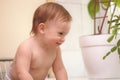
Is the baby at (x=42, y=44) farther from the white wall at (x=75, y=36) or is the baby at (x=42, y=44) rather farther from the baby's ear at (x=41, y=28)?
the white wall at (x=75, y=36)

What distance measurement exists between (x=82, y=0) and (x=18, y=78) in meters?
0.97

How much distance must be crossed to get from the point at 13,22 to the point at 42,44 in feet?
2.19

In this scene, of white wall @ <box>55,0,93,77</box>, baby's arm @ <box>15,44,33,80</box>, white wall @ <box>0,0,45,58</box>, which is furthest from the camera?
white wall @ <box>55,0,93,77</box>

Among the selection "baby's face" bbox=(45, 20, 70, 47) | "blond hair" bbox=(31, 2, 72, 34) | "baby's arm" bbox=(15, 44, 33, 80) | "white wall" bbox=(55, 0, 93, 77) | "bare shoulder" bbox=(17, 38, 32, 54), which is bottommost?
"white wall" bbox=(55, 0, 93, 77)

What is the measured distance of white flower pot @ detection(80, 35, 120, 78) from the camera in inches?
56.8

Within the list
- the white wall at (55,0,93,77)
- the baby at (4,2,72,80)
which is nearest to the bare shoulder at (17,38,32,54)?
the baby at (4,2,72,80)

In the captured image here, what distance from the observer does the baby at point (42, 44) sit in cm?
113

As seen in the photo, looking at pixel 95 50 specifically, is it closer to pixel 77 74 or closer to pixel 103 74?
pixel 103 74

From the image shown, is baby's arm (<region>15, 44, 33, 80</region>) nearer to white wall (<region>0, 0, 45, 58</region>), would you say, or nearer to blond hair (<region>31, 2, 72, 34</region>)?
blond hair (<region>31, 2, 72, 34</region>)

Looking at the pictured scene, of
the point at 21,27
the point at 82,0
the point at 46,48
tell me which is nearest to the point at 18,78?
the point at 46,48

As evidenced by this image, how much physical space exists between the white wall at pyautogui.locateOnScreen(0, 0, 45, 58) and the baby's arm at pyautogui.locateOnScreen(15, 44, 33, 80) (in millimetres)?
671

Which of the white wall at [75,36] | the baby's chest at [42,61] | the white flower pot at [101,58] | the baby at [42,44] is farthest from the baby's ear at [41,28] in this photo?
the white wall at [75,36]

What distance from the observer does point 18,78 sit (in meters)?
1.18

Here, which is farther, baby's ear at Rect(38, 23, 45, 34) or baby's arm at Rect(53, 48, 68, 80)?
baby's arm at Rect(53, 48, 68, 80)
